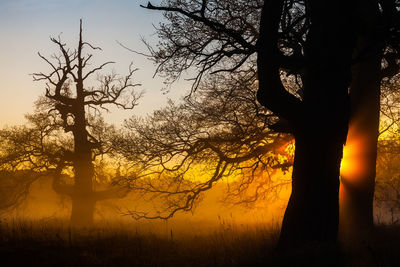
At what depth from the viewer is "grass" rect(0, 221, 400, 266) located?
5355 mm

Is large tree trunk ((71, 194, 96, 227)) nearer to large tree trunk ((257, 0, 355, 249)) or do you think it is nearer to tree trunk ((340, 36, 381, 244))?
tree trunk ((340, 36, 381, 244))

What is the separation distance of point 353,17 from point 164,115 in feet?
20.4

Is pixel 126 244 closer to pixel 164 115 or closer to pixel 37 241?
pixel 37 241

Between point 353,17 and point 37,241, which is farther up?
point 353,17

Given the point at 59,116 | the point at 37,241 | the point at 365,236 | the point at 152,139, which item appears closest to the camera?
the point at 37,241

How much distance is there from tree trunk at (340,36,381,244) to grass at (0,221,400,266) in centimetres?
80

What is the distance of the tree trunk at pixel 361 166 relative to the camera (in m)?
9.92

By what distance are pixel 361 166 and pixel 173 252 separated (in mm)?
5196

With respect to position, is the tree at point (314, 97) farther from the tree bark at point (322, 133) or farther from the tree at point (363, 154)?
the tree at point (363, 154)

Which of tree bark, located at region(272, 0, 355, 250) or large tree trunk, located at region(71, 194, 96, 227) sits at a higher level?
tree bark, located at region(272, 0, 355, 250)

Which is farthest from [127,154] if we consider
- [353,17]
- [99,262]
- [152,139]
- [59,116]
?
[59,116]

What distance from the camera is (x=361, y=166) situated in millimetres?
9953

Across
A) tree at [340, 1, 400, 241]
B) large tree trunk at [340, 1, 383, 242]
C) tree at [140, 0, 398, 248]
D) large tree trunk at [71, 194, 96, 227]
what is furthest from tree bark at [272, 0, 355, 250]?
large tree trunk at [71, 194, 96, 227]

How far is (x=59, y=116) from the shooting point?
20781 millimetres
